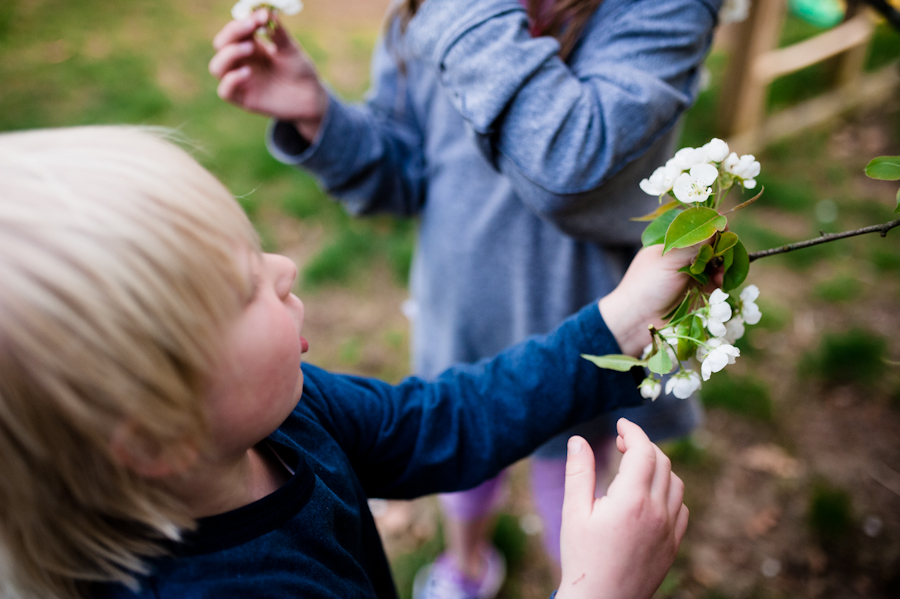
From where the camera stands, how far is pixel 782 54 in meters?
3.67

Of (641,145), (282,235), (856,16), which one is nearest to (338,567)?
(641,145)

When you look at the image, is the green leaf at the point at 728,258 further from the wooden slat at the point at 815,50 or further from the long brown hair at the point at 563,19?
the wooden slat at the point at 815,50

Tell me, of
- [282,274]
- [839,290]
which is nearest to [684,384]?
[282,274]

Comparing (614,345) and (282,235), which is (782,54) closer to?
(282,235)

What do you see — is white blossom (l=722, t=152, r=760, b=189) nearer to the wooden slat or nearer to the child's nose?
the child's nose

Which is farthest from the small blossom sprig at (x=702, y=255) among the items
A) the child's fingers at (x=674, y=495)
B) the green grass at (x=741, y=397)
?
the green grass at (x=741, y=397)

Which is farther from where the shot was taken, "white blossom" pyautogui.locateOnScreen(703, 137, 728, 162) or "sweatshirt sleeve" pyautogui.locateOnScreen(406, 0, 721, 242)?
"sweatshirt sleeve" pyautogui.locateOnScreen(406, 0, 721, 242)

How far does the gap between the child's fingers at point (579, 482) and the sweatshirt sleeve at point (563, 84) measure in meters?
0.40

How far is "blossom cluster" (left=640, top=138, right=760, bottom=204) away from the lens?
0.76 meters

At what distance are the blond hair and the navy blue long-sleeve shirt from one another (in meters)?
0.23

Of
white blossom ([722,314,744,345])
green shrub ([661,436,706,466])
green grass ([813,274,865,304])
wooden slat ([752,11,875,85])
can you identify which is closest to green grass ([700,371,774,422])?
green shrub ([661,436,706,466])

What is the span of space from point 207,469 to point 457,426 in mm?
428

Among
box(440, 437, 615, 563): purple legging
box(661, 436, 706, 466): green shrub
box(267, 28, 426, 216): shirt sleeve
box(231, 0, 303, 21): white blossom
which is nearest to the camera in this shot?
box(231, 0, 303, 21): white blossom

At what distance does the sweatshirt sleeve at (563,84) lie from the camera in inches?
36.1
